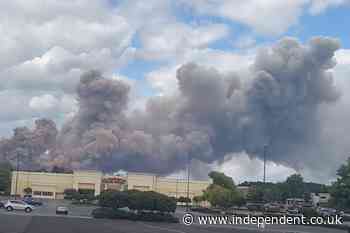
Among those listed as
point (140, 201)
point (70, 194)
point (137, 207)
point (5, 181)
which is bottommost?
point (137, 207)

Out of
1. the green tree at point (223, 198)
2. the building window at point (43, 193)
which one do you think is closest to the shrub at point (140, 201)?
the green tree at point (223, 198)

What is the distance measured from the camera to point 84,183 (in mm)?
117500

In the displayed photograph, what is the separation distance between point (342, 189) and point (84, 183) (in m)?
71.0

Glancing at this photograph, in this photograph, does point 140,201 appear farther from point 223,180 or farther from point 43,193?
point 43,193

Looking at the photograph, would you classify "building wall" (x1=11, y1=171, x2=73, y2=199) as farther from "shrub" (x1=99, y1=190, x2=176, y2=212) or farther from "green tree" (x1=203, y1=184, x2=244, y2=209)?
"shrub" (x1=99, y1=190, x2=176, y2=212)

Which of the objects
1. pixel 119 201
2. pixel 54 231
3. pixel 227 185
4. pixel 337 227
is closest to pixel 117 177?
pixel 227 185

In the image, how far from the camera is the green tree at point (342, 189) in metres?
54.1

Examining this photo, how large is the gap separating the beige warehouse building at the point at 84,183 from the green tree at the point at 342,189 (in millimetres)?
61352

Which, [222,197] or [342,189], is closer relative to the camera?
[342,189]

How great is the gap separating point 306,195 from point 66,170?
51.5 meters

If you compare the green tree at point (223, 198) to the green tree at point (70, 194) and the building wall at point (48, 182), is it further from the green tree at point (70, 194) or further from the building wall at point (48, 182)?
the building wall at point (48, 182)

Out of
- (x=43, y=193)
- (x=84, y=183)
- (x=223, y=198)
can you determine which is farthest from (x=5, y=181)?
(x=223, y=198)

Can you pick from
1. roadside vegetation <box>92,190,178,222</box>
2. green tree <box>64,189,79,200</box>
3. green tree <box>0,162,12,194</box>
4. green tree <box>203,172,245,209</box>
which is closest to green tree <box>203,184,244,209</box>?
green tree <box>203,172,245,209</box>

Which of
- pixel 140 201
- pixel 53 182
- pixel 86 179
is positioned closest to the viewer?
pixel 140 201
